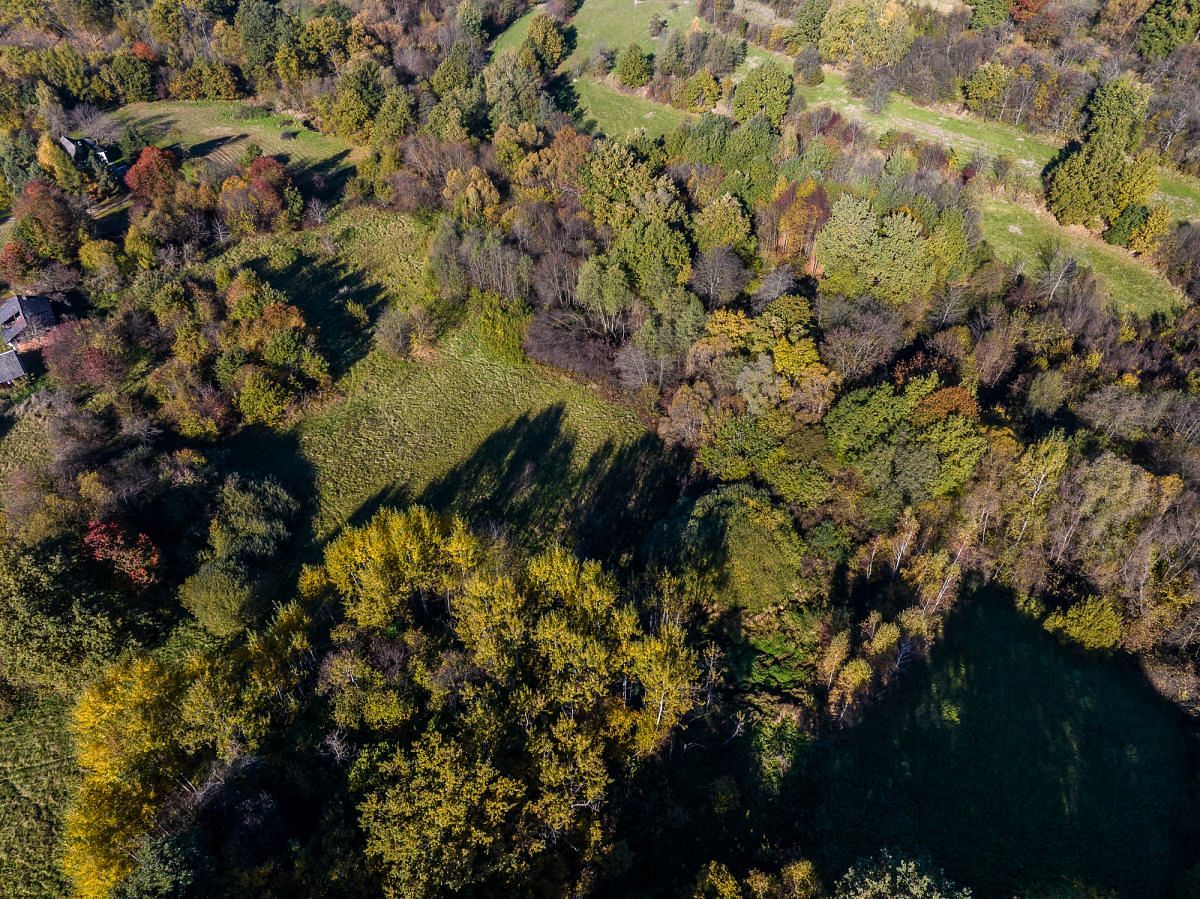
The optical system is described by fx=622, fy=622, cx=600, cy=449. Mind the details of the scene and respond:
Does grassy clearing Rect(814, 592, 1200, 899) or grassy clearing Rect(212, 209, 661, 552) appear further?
grassy clearing Rect(212, 209, 661, 552)

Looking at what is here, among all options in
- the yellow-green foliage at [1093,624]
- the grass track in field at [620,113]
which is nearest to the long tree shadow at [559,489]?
the yellow-green foliage at [1093,624]

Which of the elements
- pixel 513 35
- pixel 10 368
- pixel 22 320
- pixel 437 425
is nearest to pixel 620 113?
pixel 513 35

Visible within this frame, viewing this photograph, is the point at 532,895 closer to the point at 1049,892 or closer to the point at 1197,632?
the point at 1049,892

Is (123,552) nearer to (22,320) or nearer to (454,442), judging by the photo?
(454,442)

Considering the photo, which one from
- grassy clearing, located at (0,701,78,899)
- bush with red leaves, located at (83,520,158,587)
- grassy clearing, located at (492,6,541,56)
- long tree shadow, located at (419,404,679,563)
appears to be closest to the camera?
grassy clearing, located at (0,701,78,899)

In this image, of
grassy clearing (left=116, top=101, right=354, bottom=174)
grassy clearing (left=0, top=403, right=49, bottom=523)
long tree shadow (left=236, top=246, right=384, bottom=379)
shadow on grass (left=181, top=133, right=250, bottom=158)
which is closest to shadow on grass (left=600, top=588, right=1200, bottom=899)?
long tree shadow (left=236, top=246, right=384, bottom=379)

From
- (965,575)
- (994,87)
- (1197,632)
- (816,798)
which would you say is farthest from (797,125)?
(816,798)

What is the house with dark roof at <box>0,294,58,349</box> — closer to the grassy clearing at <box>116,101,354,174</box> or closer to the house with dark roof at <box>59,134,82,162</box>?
the house with dark roof at <box>59,134,82,162</box>
